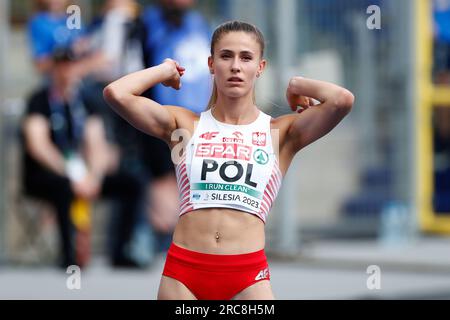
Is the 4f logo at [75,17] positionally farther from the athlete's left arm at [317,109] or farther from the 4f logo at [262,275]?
the 4f logo at [262,275]

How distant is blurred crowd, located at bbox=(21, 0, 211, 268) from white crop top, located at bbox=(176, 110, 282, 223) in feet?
16.5

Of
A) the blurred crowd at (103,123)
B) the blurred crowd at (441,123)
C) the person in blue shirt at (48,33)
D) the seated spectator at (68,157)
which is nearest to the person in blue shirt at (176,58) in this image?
the blurred crowd at (103,123)

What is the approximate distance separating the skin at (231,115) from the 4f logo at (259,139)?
0.06m

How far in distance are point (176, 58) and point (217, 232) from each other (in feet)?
17.8

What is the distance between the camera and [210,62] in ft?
15.6

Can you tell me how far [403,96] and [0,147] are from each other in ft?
13.9

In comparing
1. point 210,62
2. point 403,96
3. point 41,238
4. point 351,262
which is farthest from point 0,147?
point 210,62

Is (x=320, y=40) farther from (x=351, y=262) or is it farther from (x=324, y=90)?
(x=324, y=90)

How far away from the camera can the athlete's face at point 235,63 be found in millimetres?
4617

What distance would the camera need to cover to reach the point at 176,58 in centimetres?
991

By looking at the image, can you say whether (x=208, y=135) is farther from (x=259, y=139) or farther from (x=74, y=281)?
(x=74, y=281)

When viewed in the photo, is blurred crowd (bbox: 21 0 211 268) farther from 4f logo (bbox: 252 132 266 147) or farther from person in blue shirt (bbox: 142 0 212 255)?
4f logo (bbox: 252 132 266 147)

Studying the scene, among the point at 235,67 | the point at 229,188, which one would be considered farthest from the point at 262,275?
the point at 235,67

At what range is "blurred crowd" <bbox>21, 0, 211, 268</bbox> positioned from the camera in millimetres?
9703
